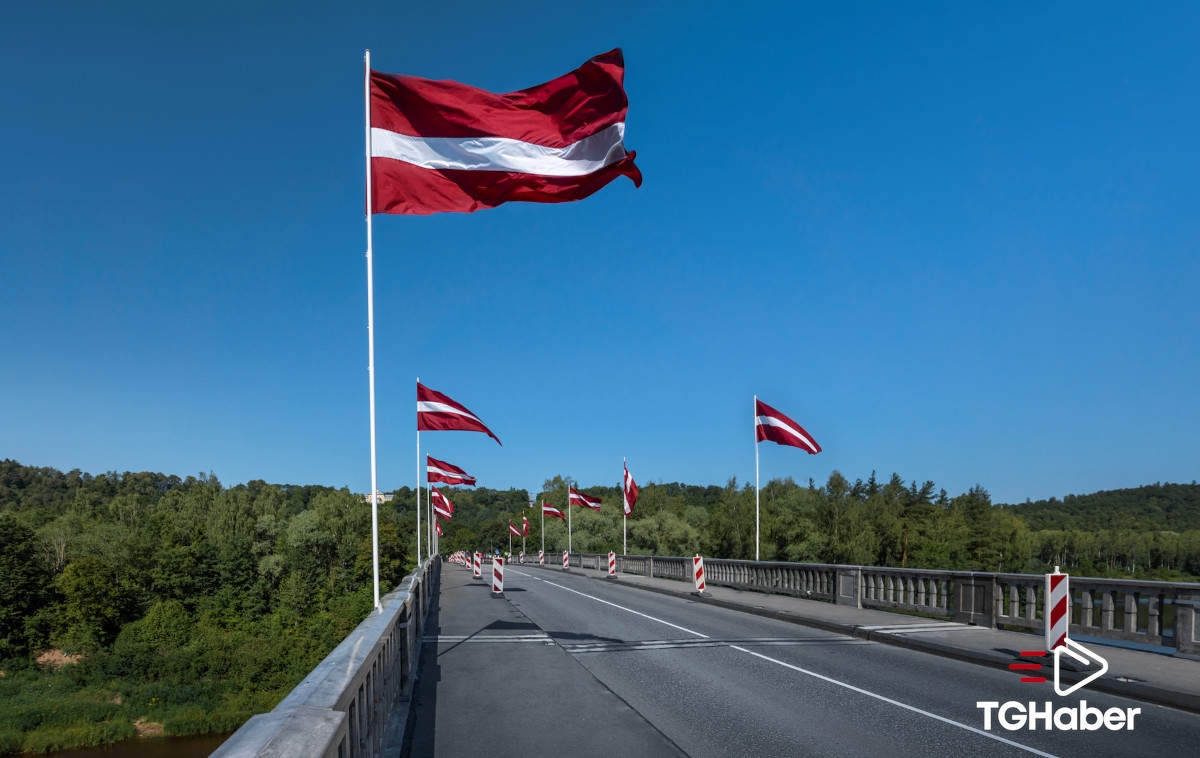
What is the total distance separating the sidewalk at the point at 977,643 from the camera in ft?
28.1

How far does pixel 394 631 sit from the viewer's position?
312 inches

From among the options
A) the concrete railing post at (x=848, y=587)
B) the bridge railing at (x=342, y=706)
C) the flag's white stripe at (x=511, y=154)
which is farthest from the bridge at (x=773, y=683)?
the flag's white stripe at (x=511, y=154)

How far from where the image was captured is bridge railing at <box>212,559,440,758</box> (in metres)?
2.75

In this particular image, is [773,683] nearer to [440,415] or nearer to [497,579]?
[440,415]

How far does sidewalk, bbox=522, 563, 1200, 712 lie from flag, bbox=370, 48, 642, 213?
8267 millimetres

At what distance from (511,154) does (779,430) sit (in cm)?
1718

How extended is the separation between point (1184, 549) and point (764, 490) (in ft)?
231

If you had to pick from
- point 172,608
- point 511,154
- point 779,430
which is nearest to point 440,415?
point 511,154

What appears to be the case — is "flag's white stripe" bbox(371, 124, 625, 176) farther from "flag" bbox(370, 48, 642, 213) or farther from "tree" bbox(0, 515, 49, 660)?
"tree" bbox(0, 515, 49, 660)

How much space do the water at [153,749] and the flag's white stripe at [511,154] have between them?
6994 centimetres

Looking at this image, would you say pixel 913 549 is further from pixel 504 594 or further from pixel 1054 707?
pixel 1054 707

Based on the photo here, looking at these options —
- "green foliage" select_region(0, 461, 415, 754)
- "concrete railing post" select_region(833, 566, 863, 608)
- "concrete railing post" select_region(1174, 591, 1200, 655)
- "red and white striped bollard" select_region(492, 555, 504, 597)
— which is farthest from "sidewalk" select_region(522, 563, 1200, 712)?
"green foliage" select_region(0, 461, 415, 754)

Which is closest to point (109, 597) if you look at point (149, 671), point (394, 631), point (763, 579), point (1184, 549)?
point (149, 671)

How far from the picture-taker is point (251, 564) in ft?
368
